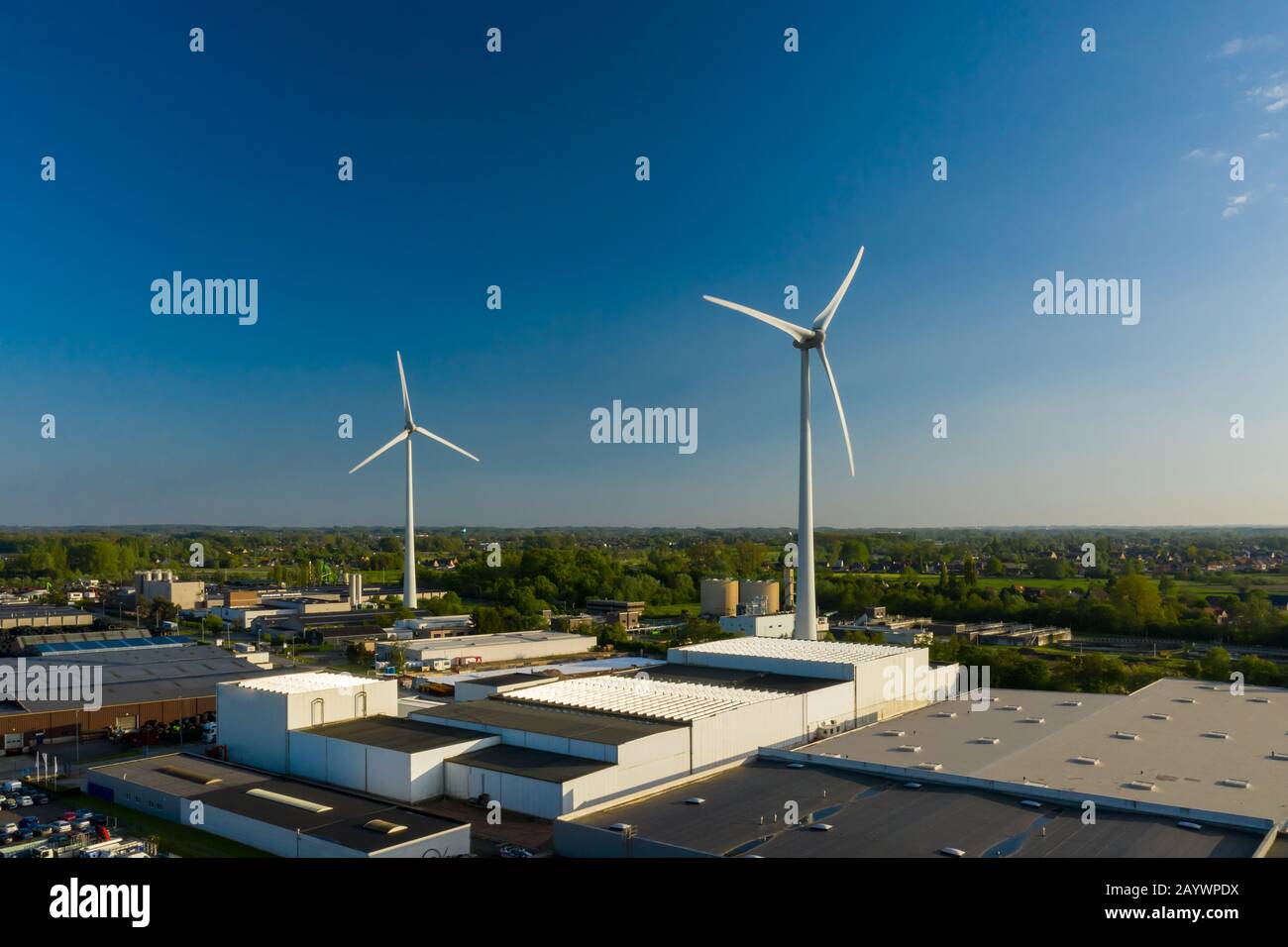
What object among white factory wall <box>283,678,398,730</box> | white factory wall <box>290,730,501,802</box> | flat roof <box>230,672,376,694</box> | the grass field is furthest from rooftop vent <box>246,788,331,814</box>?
flat roof <box>230,672,376,694</box>

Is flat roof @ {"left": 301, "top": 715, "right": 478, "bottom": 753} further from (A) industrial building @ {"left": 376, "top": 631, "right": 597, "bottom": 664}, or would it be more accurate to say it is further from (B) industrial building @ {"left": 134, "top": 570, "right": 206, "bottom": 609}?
(B) industrial building @ {"left": 134, "top": 570, "right": 206, "bottom": 609}

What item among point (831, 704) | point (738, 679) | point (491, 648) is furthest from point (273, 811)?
point (491, 648)

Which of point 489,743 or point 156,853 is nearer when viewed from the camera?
point 156,853
